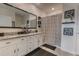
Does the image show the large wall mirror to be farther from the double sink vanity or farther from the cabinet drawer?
the cabinet drawer

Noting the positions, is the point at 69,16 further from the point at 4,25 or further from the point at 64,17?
the point at 4,25

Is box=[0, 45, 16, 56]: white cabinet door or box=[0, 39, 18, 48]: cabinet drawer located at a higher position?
box=[0, 39, 18, 48]: cabinet drawer

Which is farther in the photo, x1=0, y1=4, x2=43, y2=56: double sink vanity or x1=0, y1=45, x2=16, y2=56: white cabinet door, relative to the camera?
x1=0, y1=4, x2=43, y2=56: double sink vanity

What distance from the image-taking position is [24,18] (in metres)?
4.13

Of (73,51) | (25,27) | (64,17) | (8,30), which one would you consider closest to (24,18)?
(25,27)

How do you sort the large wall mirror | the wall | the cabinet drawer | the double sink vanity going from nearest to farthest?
1. the cabinet drawer
2. the double sink vanity
3. the large wall mirror
4. the wall

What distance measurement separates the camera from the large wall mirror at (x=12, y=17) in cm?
283

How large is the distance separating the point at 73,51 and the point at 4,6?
123 inches

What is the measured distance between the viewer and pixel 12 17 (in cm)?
330

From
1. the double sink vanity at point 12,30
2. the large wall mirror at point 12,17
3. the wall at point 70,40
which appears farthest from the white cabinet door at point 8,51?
the wall at point 70,40

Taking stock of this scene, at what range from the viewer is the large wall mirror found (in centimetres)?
283

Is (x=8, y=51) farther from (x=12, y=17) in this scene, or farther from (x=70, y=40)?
(x=70, y=40)

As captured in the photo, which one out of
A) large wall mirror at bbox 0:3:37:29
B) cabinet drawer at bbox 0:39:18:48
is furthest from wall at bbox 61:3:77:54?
cabinet drawer at bbox 0:39:18:48

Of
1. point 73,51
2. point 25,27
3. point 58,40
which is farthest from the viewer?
point 58,40
